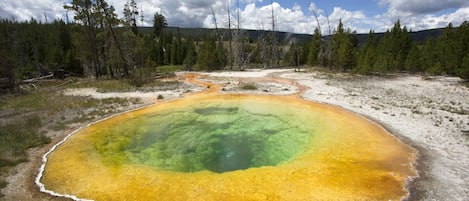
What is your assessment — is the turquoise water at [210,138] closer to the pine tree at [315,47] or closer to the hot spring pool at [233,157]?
the hot spring pool at [233,157]

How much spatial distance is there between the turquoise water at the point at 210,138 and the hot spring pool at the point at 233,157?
0.15 feet

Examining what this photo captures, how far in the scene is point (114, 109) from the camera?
62.3ft

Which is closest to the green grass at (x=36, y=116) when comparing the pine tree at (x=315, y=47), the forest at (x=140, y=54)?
the forest at (x=140, y=54)

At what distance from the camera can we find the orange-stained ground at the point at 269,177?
807 cm

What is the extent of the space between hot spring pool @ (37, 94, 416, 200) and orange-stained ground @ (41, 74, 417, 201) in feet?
0.10

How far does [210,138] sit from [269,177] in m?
5.95

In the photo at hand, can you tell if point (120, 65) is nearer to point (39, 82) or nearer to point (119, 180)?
point (39, 82)

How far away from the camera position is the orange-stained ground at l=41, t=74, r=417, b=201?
8.07 metres

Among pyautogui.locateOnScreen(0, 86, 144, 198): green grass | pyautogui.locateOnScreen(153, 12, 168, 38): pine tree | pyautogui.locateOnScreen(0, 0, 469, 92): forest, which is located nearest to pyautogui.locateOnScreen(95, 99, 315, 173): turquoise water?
pyautogui.locateOnScreen(0, 86, 144, 198): green grass

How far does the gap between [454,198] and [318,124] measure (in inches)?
313

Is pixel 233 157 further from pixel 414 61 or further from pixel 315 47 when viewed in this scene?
pixel 315 47

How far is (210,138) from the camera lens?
572 inches

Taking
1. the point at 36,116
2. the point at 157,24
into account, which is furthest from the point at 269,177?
the point at 157,24

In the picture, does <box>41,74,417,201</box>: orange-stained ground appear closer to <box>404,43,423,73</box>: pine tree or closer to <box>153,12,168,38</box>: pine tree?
<box>404,43,423,73</box>: pine tree
